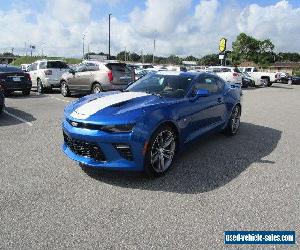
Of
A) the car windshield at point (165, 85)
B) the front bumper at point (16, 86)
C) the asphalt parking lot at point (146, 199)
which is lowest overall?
the asphalt parking lot at point (146, 199)

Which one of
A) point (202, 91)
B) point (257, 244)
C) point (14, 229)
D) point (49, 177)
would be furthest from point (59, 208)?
point (202, 91)

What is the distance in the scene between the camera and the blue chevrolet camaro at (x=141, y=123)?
4418 mm

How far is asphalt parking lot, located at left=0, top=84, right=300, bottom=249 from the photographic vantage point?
130 inches

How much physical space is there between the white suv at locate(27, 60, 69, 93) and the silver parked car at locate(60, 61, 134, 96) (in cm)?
211

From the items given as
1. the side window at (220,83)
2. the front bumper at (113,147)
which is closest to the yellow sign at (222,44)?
the side window at (220,83)

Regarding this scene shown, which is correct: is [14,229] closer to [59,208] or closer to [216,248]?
[59,208]

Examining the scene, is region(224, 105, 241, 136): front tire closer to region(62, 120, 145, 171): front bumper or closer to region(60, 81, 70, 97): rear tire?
region(62, 120, 145, 171): front bumper

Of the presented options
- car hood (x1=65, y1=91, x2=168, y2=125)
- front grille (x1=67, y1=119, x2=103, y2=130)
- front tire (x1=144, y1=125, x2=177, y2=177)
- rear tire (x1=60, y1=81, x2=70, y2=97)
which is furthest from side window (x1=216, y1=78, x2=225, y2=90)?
rear tire (x1=60, y1=81, x2=70, y2=97)

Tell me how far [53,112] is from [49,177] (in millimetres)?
5939

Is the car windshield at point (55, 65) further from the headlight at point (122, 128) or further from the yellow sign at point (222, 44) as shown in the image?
the yellow sign at point (222, 44)

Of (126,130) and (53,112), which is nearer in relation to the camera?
(126,130)

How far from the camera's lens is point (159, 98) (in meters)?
5.24

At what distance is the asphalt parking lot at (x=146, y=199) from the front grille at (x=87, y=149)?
1.17ft

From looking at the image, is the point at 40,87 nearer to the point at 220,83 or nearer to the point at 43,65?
the point at 43,65
